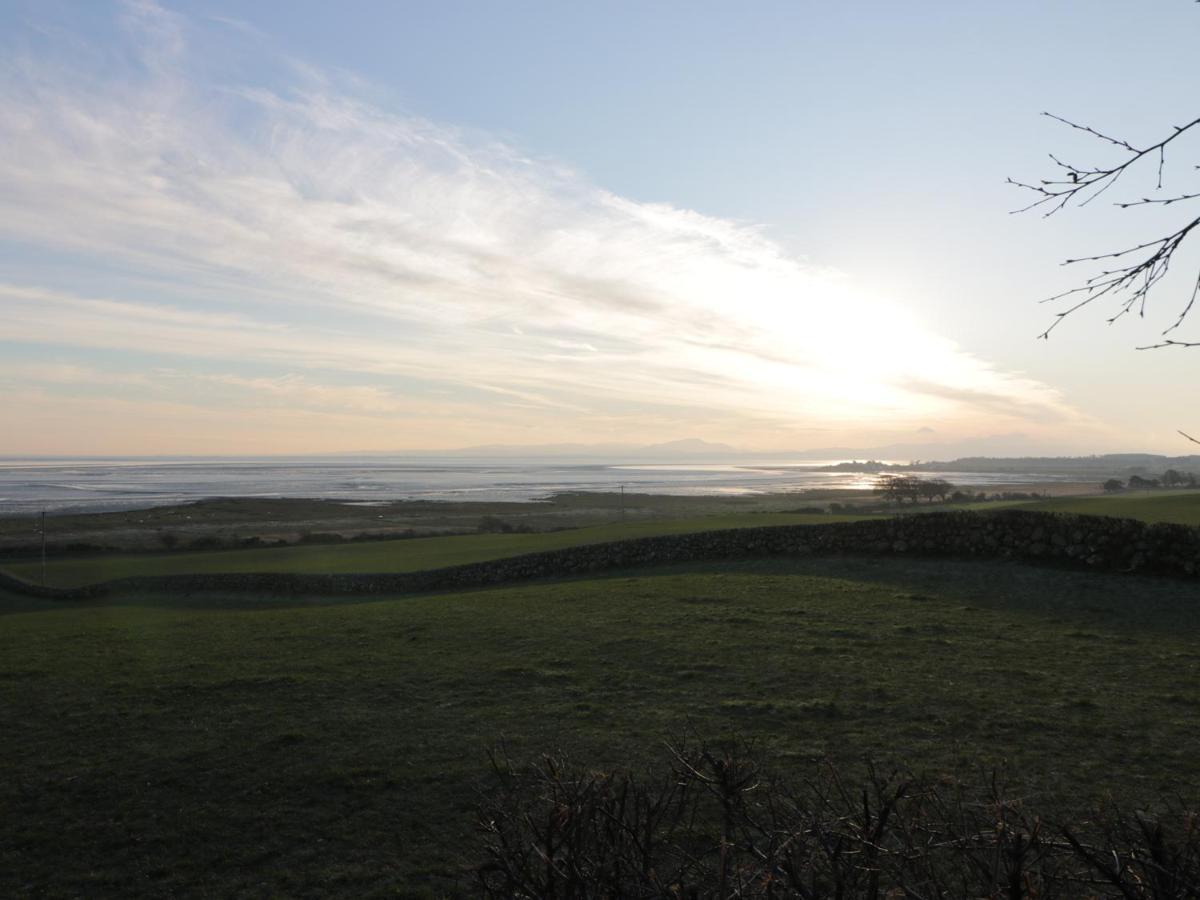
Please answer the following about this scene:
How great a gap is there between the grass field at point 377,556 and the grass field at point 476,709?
10.2 meters

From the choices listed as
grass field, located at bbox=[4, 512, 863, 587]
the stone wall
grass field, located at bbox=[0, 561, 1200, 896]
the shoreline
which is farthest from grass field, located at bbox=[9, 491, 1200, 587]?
grass field, located at bbox=[0, 561, 1200, 896]

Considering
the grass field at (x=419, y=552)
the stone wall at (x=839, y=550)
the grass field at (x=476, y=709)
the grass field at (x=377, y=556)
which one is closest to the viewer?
the grass field at (x=476, y=709)

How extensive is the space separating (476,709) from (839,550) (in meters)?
11.9

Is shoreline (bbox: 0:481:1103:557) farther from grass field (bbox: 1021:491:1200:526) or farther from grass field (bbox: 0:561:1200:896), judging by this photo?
grass field (bbox: 0:561:1200:896)

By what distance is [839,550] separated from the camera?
18.2m

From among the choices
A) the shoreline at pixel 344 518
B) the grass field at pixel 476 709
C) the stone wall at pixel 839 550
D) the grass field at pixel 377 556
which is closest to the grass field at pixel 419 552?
the grass field at pixel 377 556

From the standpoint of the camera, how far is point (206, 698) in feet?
30.5

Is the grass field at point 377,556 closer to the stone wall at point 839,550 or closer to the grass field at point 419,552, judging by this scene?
the grass field at point 419,552

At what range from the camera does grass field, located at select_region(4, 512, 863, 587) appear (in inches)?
981

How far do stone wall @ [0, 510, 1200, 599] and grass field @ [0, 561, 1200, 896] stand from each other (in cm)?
91

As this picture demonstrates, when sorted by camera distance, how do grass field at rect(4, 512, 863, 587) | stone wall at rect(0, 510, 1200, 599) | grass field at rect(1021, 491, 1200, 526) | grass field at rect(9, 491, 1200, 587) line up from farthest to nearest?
grass field at rect(4, 512, 863, 587) → grass field at rect(9, 491, 1200, 587) → grass field at rect(1021, 491, 1200, 526) → stone wall at rect(0, 510, 1200, 599)

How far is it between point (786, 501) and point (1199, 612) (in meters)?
56.2

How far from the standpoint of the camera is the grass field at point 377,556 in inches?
981

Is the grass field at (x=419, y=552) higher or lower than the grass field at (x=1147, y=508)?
lower
